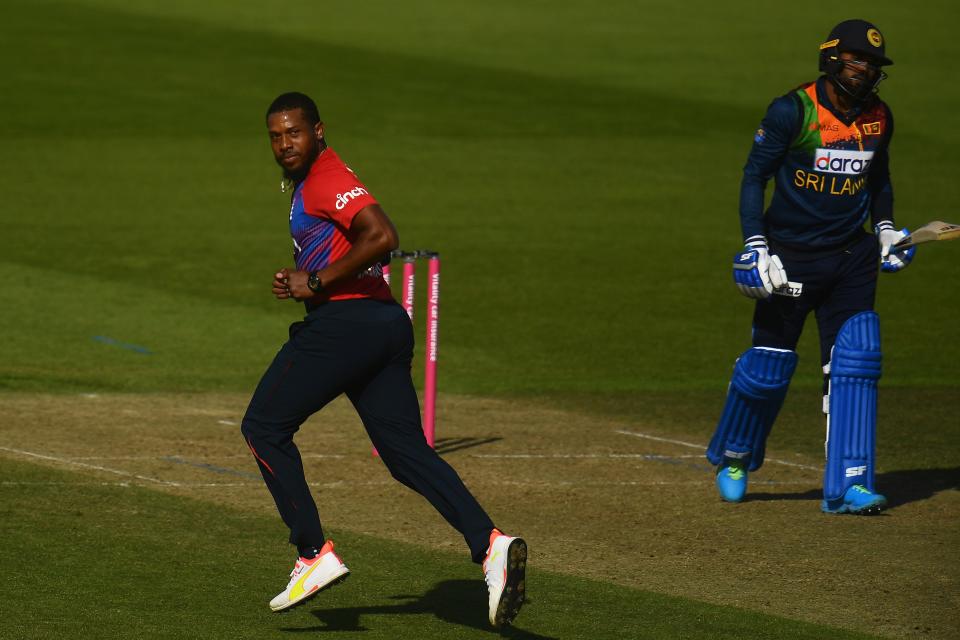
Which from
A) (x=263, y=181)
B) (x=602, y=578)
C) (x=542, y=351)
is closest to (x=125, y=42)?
(x=263, y=181)

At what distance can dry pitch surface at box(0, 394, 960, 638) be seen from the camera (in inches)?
328

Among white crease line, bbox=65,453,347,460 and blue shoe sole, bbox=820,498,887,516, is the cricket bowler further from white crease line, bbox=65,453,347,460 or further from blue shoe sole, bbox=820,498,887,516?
white crease line, bbox=65,453,347,460

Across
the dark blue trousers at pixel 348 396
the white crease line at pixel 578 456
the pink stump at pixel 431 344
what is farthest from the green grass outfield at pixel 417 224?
the pink stump at pixel 431 344

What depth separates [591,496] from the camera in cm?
1027

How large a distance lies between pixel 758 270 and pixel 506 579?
326cm

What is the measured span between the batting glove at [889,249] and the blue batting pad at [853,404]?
0.37 meters

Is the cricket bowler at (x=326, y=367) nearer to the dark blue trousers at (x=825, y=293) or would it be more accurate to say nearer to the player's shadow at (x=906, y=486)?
the dark blue trousers at (x=825, y=293)

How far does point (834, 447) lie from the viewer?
988 centimetres

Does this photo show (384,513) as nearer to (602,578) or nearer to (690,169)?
(602,578)

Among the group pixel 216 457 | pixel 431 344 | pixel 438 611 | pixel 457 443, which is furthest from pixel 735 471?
pixel 216 457

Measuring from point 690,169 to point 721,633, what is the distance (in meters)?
20.3

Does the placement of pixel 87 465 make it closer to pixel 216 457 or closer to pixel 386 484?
pixel 216 457

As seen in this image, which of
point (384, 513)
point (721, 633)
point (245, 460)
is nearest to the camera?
point (721, 633)

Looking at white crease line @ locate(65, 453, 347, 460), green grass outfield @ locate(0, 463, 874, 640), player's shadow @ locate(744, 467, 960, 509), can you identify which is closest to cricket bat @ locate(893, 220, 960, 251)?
player's shadow @ locate(744, 467, 960, 509)
